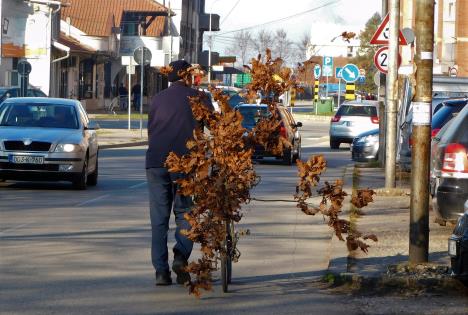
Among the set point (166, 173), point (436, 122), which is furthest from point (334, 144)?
point (166, 173)

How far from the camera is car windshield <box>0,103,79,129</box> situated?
20656 mm

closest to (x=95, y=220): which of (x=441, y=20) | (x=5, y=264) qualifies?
(x=5, y=264)

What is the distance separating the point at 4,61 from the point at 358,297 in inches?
1771

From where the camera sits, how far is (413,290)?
391 inches

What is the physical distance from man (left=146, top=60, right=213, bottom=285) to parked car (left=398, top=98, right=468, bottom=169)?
9.23m

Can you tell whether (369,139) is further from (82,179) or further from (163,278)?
(163,278)

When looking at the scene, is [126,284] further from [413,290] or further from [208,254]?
[413,290]

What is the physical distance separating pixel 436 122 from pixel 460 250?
10782 mm

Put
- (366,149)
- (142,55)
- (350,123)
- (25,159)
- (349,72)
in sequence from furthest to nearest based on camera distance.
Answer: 1. (349,72)
2. (142,55)
3. (350,123)
4. (366,149)
5. (25,159)

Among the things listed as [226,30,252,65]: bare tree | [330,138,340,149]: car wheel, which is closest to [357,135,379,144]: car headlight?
[330,138,340,149]: car wheel

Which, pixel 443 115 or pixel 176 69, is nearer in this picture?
pixel 176 69

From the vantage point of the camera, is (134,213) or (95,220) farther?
(134,213)

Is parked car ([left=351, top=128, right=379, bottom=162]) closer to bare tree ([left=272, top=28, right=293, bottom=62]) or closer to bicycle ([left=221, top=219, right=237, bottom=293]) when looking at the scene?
bicycle ([left=221, top=219, right=237, bottom=293])

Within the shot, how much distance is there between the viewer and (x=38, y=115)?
20.8 meters
